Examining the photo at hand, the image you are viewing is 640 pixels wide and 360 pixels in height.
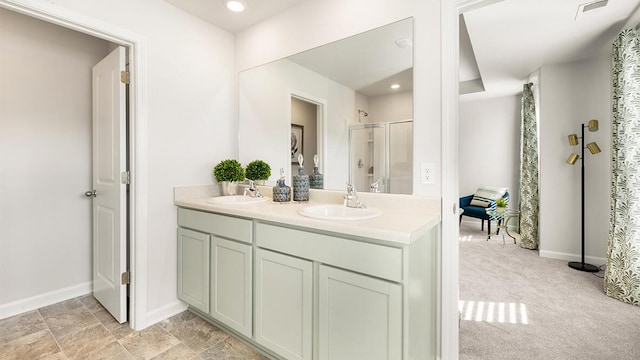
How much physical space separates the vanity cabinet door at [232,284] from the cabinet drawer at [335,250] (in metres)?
0.20

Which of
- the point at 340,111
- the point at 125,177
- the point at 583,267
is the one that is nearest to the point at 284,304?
the point at 340,111

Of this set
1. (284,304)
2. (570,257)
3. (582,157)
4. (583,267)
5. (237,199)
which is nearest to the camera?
(284,304)

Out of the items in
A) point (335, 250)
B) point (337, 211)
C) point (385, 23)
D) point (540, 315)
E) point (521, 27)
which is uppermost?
point (521, 27)

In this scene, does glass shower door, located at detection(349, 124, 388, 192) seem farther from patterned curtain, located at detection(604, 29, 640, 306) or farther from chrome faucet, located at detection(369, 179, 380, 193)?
patterned curtain, located at detection(604, 29, 640, 306)

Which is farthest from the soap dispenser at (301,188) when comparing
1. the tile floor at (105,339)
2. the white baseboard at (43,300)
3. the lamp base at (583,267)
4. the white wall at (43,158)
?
the lamp base at (583,267)

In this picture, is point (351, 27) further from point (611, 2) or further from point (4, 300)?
point (4, 300)

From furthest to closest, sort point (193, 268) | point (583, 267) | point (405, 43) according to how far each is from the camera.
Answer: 1. point (583, 267)
2. point (193, 268)
3. point (405, 43)

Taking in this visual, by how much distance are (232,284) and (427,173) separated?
4.32ft

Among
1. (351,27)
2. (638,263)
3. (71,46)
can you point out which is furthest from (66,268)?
(638,263)

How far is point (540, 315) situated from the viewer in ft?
7.26

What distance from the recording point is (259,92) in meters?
2.45

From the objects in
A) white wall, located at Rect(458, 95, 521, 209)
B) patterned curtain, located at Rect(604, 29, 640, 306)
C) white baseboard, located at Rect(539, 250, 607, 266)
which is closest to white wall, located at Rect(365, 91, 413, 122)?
patterned curtain, located at Rect(604, 29, 640, 306)

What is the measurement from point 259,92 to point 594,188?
394cm

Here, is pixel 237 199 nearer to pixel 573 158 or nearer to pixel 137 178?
pixel 137 178
